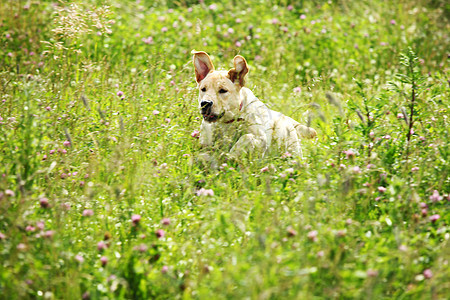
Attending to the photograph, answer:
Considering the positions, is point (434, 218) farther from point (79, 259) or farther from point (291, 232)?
point (79, 259)

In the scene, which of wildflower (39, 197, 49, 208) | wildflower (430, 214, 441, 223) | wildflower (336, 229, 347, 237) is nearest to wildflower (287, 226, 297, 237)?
wildflower (336, 229, 347, 237)

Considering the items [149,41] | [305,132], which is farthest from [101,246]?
[149,41]

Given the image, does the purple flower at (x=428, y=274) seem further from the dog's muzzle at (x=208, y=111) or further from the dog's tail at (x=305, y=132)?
the dog's tail at (x=305, y=132)

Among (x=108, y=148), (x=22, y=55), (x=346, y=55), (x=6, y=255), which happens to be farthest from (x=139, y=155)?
(x=346, y=55)

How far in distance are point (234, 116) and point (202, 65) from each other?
1.84ft

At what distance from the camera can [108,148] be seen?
4.06 m

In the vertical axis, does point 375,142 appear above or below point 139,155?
above

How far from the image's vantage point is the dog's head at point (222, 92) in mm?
4125

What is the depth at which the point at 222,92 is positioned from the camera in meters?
4.22

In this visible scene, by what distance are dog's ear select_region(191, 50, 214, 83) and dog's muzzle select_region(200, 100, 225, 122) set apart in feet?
1.47

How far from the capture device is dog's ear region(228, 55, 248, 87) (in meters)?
4.18

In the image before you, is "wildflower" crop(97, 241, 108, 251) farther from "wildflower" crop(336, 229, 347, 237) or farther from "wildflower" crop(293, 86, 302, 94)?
"wildflower" crop(293, 86, 302, 94)

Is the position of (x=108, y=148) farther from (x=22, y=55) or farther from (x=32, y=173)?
(x=22, y=55)

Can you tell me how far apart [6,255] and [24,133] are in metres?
0.71
